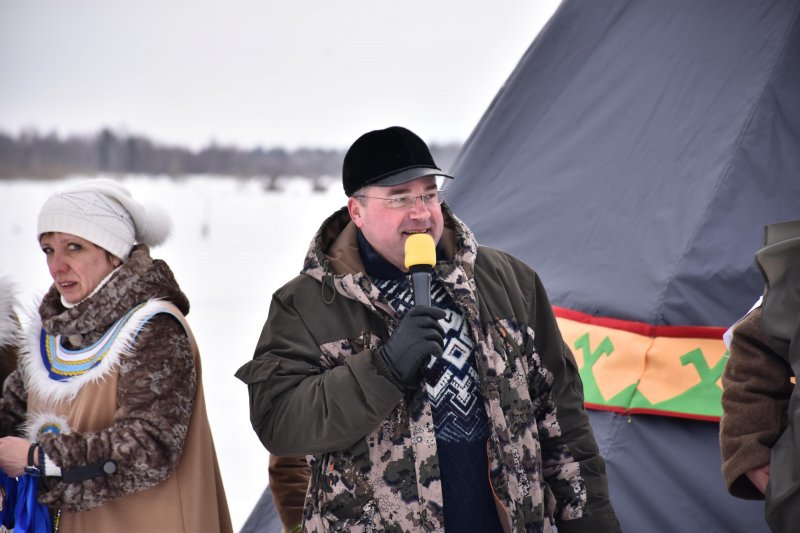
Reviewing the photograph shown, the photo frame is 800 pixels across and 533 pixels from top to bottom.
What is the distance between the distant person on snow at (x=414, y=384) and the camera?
5.57 feet

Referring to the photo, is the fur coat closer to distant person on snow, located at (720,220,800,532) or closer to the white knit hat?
the white knit hat

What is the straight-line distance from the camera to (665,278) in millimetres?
2609

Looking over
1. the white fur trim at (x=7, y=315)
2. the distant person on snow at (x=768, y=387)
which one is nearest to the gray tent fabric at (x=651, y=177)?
the distant person on snow at (x=768, y=387)

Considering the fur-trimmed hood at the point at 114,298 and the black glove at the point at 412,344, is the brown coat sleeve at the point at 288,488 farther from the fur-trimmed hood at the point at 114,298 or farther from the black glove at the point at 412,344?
the black glove at the point at 412,344

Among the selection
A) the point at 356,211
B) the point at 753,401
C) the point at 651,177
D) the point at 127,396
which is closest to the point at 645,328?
the point at 651,177

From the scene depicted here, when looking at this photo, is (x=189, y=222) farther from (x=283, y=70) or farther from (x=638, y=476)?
(x=638, y=476)

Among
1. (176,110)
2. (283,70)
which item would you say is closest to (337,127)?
(283,70)

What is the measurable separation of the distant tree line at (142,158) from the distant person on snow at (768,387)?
3.55 meters

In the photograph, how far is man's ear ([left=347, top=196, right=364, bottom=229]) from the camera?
6.22 ft

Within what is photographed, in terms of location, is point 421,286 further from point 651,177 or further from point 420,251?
point 651,177

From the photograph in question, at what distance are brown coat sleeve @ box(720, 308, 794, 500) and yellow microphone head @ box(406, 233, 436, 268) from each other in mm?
654

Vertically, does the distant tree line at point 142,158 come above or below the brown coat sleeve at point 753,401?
above

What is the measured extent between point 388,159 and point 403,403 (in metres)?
0.49

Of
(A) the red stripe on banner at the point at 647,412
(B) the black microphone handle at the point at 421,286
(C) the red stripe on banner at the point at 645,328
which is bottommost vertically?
(A) the red stripe on banner at the point at 647,412
